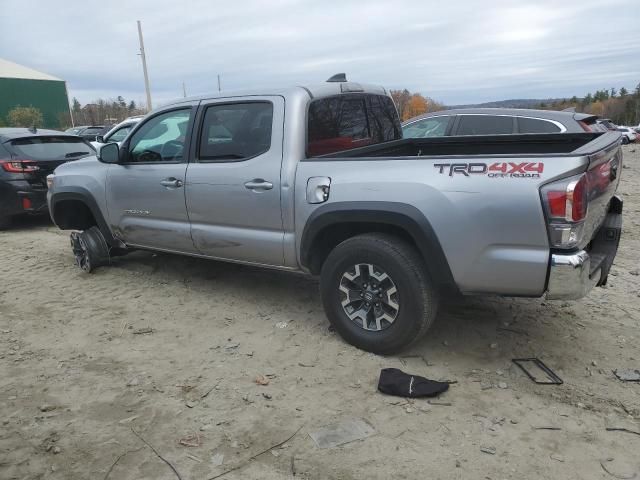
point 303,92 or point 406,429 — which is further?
point 303,92

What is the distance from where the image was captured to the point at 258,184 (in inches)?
159

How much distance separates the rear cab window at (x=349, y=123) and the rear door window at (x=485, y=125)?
289cm

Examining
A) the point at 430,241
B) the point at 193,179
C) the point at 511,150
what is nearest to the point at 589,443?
the point at 430,241

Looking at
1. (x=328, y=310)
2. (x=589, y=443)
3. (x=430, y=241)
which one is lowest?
(x=589, y=443)

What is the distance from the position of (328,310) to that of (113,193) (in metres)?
2.75

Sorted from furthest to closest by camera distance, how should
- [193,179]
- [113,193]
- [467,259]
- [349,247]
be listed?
[113,193] < [193,179] < [349,247] < [467,259]

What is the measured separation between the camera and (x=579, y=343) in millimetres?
3803

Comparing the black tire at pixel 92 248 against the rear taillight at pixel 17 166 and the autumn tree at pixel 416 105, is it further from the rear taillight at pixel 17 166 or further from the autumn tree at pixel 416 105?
the autumn tree at pixel 416 105

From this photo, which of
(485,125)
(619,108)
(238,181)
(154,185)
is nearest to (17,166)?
(154,185)

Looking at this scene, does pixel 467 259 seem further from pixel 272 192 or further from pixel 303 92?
pixel 303 92

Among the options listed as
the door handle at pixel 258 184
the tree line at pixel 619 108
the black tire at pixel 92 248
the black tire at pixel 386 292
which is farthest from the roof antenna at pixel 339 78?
the tree line at pixel 619 108

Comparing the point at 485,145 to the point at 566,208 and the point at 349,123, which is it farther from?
the point at 566,208

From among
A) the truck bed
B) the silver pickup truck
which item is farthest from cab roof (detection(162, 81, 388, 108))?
the truck bed

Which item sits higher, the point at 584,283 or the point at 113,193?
the point at 113,193
